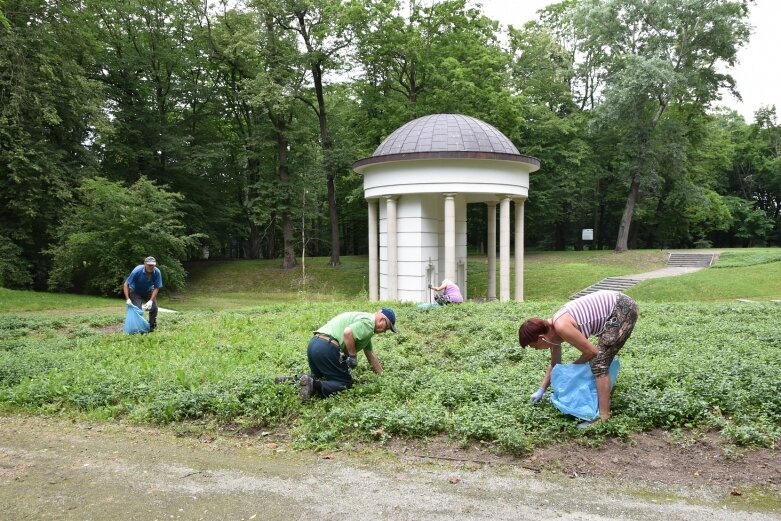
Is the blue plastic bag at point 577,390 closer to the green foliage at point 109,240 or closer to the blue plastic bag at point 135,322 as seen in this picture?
the blue plastic bag at point 135,322

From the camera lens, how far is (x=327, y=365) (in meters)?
6.74

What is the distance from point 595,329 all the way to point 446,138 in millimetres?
13213

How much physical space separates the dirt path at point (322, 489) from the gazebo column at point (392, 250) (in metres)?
12.7

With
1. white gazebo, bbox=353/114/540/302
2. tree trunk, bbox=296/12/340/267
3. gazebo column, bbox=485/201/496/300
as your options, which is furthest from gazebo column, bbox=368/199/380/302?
tree trunk, bbox=296/12/340/267

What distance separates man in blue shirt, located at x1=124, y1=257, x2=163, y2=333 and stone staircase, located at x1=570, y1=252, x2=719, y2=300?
17066 mm

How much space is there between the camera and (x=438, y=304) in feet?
45.9

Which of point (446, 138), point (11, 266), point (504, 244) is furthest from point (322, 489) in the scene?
point (11, 266)

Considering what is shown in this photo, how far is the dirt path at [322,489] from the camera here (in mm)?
4277

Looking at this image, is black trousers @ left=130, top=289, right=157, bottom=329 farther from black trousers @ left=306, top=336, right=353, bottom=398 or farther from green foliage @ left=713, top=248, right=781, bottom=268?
green foliage @ left=713, top=248, right=781, bottom=268

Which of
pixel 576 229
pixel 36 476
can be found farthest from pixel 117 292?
pixel 576 229

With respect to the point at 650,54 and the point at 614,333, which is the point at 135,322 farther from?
the point at 650,54

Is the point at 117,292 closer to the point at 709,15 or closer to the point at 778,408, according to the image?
the point at 778,408

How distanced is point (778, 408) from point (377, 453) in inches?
158

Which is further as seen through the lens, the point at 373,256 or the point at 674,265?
the point at 674,265
